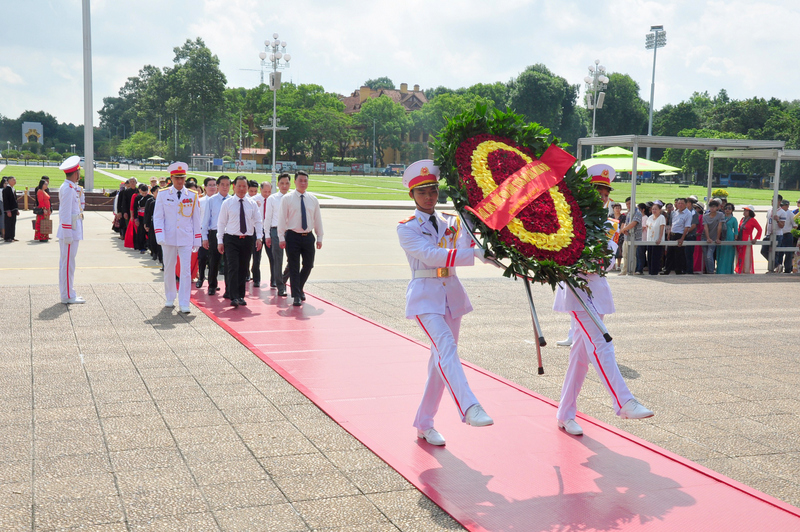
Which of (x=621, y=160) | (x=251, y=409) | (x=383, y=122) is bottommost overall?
(x=251, y=409)

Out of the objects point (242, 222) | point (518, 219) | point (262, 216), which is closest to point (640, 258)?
point (262, 216)

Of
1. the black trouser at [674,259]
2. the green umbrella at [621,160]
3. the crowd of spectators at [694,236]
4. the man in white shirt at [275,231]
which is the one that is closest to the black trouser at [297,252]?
the man in white shirt at [275,231]

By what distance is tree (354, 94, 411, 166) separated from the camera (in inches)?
4424

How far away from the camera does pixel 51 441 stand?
4809 millimetres

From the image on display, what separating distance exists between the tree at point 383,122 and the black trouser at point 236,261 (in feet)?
338

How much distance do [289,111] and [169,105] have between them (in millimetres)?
19317

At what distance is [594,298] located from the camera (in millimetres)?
5340

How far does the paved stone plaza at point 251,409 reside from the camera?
12.8ft

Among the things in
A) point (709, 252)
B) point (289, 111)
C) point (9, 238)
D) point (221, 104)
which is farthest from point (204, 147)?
point (709, 252)

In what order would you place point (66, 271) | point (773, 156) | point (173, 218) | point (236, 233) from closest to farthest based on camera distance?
point (173, 218), point (66, 271), point (236, 233), point (773, 156)

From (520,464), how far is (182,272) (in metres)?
6.55

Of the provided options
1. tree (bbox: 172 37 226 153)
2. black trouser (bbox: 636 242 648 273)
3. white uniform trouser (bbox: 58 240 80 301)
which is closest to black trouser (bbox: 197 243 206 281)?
white uniform trouser (bbox: 58 240 80 301)

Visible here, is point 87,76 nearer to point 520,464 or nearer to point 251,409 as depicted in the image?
point 251,409

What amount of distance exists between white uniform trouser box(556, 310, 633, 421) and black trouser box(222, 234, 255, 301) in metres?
6.46
